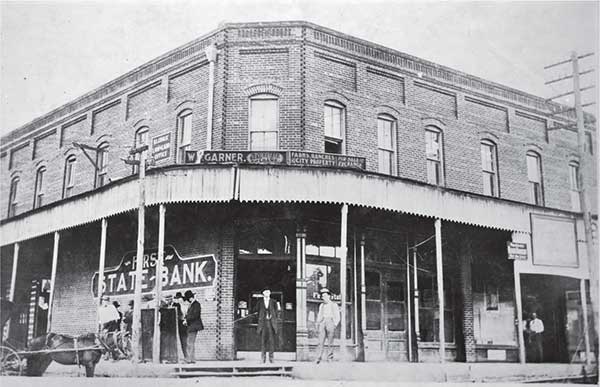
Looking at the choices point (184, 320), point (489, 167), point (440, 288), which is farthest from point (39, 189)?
point (489, 167)

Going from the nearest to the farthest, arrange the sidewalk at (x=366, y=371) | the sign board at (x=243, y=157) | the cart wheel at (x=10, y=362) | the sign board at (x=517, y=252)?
the sidewalk at (x=366, y=371)
the cart wheel at (x=10, y=362)
the sign board at (x=243, y=157)
the sign board at (x=517, y=252)

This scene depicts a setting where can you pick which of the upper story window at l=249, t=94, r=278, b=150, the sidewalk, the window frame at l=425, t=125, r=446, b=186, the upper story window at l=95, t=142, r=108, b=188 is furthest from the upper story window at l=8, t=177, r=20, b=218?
the window frame at l=425, t=125, r=446, b=186

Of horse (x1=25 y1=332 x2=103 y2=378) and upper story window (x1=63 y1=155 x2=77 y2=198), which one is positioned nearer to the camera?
horse (x1=25 y1=332 x2=103 y2=378)

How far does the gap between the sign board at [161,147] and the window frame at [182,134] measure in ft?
0.95

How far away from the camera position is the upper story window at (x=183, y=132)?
1923 cm

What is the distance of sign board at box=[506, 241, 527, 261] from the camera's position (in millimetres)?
17672

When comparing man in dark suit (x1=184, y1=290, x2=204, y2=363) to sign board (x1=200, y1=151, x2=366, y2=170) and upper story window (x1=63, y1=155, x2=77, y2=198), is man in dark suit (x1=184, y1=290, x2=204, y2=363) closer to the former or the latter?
sign board (x1=200, y1=151, x2=366, y2=170)

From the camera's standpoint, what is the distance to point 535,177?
22.9 metres

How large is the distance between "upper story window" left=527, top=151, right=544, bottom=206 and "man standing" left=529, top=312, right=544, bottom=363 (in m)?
4.22

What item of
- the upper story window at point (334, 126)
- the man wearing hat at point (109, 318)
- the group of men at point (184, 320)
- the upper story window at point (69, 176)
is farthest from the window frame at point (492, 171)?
the upper story window at point (69, 176)

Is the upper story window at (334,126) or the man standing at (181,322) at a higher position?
the upper story window at (334,126)

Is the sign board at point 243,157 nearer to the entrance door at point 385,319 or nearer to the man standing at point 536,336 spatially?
the entrance door at point 385,319

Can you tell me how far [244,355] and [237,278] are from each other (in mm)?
1870

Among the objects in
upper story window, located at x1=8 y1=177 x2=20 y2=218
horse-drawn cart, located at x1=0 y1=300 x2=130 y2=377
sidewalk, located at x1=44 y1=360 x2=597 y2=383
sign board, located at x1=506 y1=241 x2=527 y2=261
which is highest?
upper story window, located at x1=8 y1=177 x2=20 y2=218
